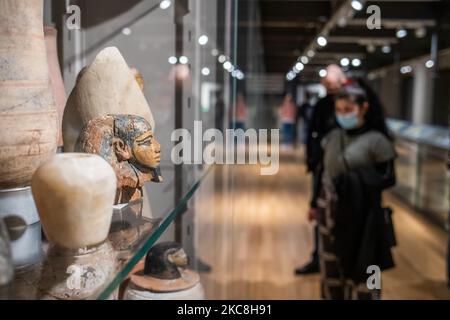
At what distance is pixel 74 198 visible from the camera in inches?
16.4

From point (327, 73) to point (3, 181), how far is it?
2.26m

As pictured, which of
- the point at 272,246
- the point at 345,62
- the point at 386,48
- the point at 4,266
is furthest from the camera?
the point at 386,48

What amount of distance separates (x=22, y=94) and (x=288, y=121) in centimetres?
864

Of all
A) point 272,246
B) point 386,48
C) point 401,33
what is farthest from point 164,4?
point 386,48

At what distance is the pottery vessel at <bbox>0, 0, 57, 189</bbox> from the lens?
16.6 inches

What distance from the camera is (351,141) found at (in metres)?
2.10

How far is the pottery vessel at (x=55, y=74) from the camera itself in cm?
53

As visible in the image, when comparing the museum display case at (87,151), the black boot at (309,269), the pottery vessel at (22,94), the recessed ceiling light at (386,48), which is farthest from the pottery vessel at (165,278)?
the recessed ceiling light at (386,48)

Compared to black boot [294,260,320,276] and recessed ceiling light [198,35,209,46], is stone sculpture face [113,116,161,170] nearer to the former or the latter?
recessed ceiling light [198,35,209,46]

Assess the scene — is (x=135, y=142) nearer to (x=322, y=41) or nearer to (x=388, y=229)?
(x=388, y=229)

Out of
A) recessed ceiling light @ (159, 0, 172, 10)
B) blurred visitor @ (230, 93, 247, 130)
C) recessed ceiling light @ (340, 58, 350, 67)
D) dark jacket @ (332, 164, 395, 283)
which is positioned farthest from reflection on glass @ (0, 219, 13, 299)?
recessed ceiling light @ (340, 58, 350, 67)

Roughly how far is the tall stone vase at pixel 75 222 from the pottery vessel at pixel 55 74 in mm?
118

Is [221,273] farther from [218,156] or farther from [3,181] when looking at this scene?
[3,181]

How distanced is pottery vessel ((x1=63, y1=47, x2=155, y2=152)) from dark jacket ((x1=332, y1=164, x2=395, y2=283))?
1.56 meters
